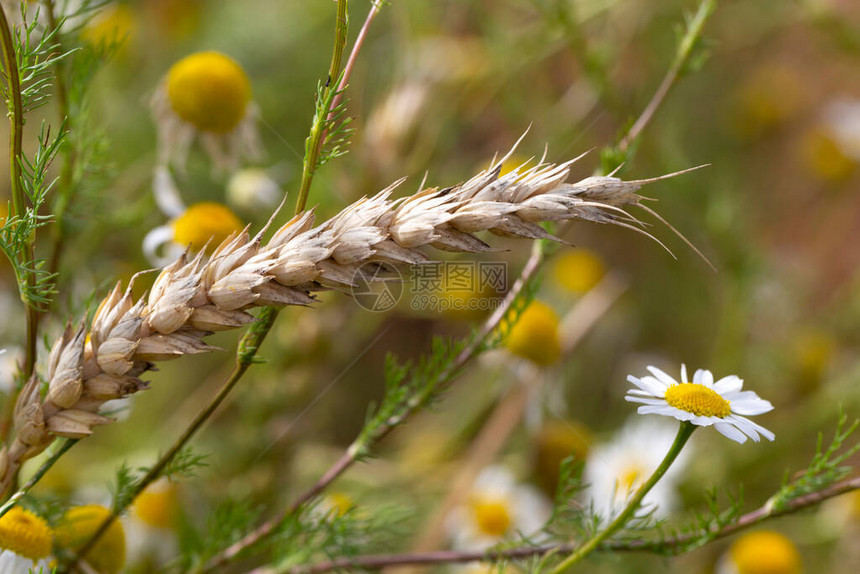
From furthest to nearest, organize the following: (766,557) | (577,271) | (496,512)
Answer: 1. (577,271)
2. (496,512)
3. (766,557)

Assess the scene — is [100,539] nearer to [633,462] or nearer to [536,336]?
[536,336]

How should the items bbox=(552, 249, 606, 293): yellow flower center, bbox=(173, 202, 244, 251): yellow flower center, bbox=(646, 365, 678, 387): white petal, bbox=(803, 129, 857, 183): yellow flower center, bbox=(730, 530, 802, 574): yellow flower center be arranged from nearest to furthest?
1. bbox=(646, 365, 678, 387): white petal
2. bbox=(173, 202, 244, 251): yellow flower center
3. bbox=(730, 530, 802, 574): yellow flower center
4. bbox=(552, 249, 606, 293): yellow flower center
5. bbox=(803, 129, 857, 183): yellow flower center

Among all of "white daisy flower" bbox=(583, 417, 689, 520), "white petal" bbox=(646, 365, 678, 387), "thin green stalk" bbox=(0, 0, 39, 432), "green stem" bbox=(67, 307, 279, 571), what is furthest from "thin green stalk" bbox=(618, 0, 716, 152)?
"white daisy flower" bbox=(583, 417, 689, 520)

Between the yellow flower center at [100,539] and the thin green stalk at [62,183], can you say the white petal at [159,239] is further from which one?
the yellow flower center at [100,539]

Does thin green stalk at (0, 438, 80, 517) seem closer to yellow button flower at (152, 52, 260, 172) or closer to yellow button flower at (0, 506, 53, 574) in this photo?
yellow button flower at (0, 506, 53, 574)

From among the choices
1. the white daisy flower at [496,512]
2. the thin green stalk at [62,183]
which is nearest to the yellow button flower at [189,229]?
the thin green stalk at [62,183]

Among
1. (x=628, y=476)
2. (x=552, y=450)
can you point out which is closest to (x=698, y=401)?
(x=552, y=450)
